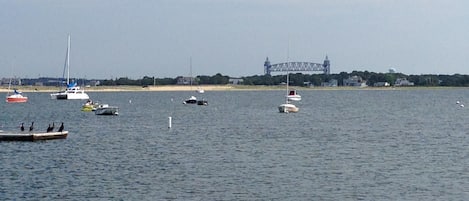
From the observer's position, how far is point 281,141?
5875 centimetres

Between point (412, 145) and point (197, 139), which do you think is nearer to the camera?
point (412, 145)

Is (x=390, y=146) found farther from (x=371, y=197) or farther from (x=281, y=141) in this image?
(x=371, y=197)

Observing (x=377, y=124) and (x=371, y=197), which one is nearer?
(x=371, y=197)

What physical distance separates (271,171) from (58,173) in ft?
33.2

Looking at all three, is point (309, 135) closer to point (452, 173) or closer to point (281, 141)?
point (281, 141)

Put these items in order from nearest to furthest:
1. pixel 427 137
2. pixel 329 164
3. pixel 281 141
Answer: pixel 329 164
pixel 281 141
pixel 427 137

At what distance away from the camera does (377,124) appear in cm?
8150

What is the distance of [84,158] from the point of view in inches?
1889

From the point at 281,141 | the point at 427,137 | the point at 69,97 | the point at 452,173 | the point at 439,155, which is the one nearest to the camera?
the point at 452,173

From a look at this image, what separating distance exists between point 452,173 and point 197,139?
25692 mm

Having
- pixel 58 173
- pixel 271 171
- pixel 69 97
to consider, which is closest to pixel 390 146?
pixel 271 171

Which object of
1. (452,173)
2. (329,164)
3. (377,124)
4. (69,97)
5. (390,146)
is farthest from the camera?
(69,97)

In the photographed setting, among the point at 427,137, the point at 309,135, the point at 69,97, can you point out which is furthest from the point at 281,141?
the point at 69,97

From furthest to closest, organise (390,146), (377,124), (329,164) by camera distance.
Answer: (377,124)
(390,146)
(329,164)
